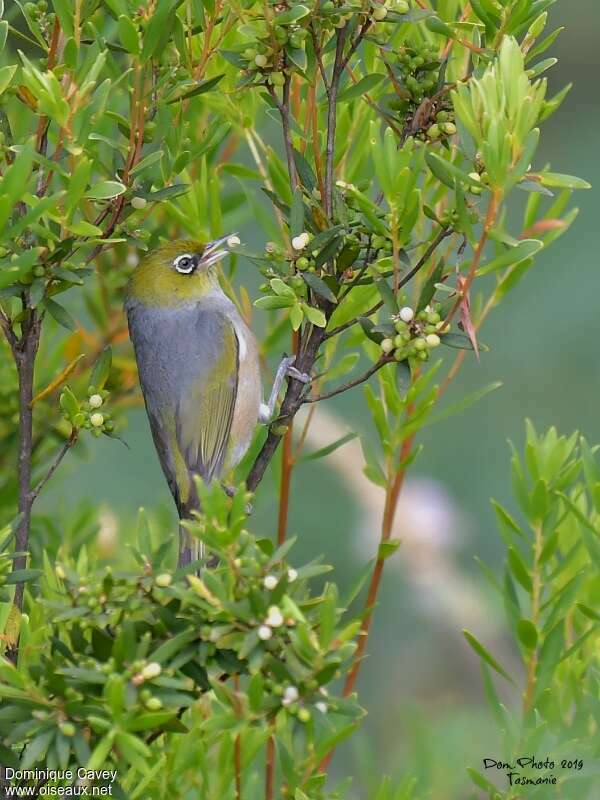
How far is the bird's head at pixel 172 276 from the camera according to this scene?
2.88m

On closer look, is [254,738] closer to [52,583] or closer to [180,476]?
[52,583]

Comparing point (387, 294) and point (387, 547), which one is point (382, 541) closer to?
point (387, 547)

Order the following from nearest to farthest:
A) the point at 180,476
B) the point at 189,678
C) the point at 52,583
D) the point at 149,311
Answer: the point at 189,678 → the point at 52,583 → the point at 180,476 → the point at 149,311

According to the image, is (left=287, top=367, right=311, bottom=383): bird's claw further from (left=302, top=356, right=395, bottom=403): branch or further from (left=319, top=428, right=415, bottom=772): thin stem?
(left=319, top=428, right=415, bottom=772): thin stem

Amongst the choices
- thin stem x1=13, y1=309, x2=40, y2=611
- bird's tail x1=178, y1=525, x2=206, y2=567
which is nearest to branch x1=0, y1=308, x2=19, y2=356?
thin stem x1=13, y1=309, x2=40, y2=611

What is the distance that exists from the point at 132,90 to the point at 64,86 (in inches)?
3.6

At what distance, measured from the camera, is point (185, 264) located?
3.01 metres

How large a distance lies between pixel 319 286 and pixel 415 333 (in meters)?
0.14

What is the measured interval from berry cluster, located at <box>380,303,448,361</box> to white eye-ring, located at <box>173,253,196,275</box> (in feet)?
4.96

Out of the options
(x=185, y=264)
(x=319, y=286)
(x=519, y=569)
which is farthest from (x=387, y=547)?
(x=185, y=264)

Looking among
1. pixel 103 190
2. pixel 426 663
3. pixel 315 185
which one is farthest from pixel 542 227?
pixel 426 663

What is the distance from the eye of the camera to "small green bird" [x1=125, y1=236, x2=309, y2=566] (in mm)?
2781

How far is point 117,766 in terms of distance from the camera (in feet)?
4.65

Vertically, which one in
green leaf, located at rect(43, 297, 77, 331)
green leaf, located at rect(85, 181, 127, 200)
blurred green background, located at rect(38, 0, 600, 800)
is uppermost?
green leaf, located at rect(85, 181, 127, 200)
